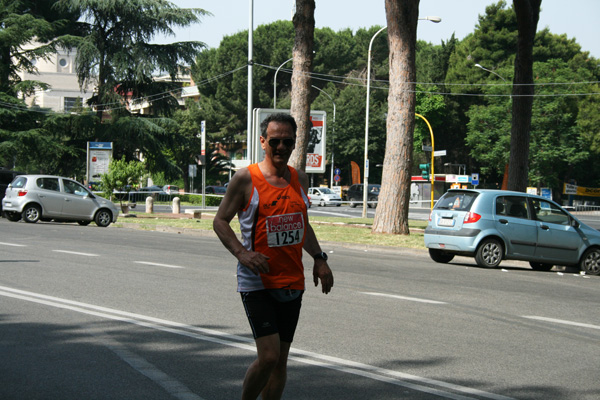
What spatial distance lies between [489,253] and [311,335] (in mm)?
9239

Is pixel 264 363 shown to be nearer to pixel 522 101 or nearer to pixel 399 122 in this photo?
pixel 399 122

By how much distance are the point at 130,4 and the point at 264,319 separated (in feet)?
142

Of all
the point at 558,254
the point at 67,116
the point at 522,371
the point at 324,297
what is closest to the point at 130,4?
the point at 67,116

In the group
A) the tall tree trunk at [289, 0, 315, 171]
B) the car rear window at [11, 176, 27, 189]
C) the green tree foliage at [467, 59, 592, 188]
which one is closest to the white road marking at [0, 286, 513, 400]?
the tall tree trunk at [289, 0, 315, 171]

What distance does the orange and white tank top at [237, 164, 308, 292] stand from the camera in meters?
4.05

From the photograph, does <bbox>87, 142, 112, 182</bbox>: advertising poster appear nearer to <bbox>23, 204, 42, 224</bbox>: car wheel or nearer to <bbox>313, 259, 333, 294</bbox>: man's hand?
<bbox>23, 204, 42, 224</bbox>: car wheel

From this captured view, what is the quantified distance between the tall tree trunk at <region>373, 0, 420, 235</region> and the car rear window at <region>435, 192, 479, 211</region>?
5.52 m

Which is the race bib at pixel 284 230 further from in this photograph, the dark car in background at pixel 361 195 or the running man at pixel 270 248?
the dark car in background at pixel 361 195

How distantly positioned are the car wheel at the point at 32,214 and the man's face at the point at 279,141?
23300 mm

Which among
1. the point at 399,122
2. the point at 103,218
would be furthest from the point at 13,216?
the point at 399,122

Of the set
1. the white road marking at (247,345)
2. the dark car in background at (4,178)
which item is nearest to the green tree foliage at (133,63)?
the dark car in background at (4,178)

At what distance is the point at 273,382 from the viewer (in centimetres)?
411

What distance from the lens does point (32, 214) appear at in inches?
1023

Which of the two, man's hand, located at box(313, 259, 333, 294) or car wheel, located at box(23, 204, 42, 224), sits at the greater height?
man's hand, located at box(313, 259, 333, 294)
